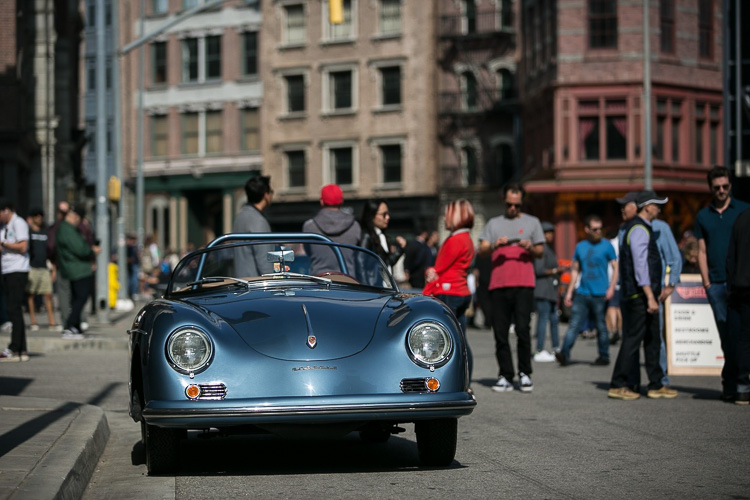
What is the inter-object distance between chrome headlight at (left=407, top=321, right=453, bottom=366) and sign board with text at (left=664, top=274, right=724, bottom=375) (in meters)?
Answer: 7.78

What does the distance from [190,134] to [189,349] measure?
5463 centimetres

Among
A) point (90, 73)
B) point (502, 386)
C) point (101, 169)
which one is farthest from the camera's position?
point (90, 73)

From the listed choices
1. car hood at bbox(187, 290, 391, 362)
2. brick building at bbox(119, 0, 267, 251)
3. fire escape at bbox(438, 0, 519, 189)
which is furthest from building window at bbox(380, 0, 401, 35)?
car hood at bbox(187, 290, 391, 362)

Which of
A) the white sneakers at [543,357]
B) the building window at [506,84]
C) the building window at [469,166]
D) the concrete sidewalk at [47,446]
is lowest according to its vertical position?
the white sneakers at [543,357]

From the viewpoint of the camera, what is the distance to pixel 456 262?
12.0 m

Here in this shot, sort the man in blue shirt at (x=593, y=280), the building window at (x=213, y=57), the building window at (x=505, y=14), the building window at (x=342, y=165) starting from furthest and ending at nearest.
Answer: the building window at (x=213, y=57) < the building window at (x=342, y=165) < the building window at (x=505, y=14) < the man in blue shirt at (x=593, y=280)

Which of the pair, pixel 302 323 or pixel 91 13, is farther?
pixel 91 13

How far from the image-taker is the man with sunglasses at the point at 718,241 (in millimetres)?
11945

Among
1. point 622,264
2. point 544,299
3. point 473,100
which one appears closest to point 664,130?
point 473,100

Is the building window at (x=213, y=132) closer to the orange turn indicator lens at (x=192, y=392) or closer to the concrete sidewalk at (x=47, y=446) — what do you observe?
the concrete sidewalk at (x=47, y=446)

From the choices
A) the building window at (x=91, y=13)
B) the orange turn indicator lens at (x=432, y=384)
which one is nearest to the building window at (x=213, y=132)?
the building window at (x=91, y=13)

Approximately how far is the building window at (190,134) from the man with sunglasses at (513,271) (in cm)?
4920

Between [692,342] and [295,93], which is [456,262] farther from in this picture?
[295,93]

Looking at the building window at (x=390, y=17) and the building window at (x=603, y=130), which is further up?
the building window at (x=390, y=17)
